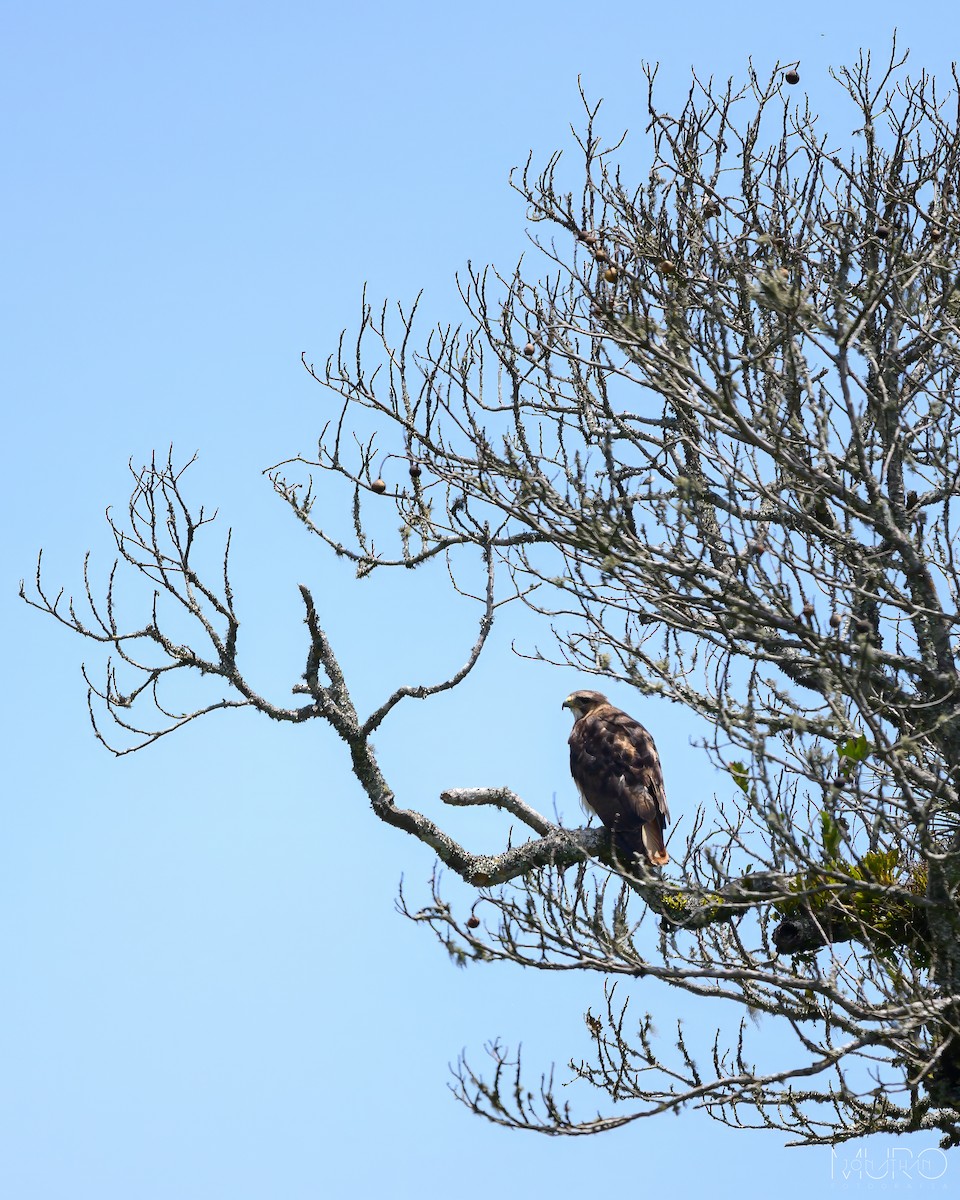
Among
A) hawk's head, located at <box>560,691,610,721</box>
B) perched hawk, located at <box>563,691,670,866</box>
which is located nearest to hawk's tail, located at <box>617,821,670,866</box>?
perched hawk, located at <box>563,691,670,866</box>

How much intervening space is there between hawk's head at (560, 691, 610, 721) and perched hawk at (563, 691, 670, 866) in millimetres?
118

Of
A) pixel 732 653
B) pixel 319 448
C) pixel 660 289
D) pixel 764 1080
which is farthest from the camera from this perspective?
pixel 319 448

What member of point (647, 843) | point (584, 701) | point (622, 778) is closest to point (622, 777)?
point (622, 778)

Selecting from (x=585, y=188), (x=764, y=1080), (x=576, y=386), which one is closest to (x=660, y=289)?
(x=576, y=386)

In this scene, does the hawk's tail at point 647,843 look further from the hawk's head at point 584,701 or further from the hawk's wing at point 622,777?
the hawk's head at point 584,701

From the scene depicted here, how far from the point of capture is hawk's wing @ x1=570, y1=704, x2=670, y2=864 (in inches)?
360

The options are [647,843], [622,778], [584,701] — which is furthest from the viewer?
[584,701]

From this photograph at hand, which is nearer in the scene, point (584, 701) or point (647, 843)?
point (647, 843)

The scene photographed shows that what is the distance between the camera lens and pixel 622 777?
9.36 metres

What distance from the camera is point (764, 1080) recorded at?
270 inches

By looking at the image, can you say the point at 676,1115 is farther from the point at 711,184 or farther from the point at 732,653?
the point at 711,184

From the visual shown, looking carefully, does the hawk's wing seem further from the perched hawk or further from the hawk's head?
the hawk's head

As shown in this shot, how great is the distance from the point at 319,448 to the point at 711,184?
10.5ft

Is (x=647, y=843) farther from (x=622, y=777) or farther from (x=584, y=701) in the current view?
(x=584, y=701)
